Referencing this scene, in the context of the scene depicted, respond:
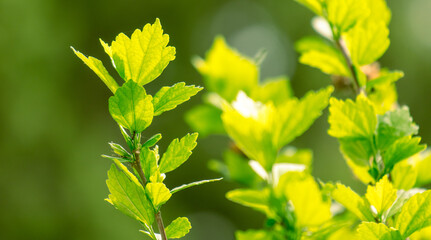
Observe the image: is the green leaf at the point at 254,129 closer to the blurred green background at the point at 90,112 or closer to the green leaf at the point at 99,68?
the green leaf at the point at 99,68

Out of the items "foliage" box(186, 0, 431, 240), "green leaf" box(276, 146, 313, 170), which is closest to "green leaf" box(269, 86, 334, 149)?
"foliage" box(186, 0, 431, 240)

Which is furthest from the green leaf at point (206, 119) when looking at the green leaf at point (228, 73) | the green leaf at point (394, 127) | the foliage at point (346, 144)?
the green leaf at point (394, 127)

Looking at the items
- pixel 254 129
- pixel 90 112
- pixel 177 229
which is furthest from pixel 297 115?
pixel 90 112

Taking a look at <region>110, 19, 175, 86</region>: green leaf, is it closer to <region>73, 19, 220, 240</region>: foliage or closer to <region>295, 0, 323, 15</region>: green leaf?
<region>73, 19, 220, 240</region>: foliage

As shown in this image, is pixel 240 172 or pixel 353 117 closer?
pixel 353 117

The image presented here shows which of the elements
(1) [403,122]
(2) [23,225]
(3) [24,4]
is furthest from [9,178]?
(1) [403,122]

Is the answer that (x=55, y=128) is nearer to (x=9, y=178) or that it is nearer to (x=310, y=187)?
(x=9, y=178)

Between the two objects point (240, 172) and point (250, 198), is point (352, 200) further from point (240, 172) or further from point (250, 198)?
point (240, 172)
